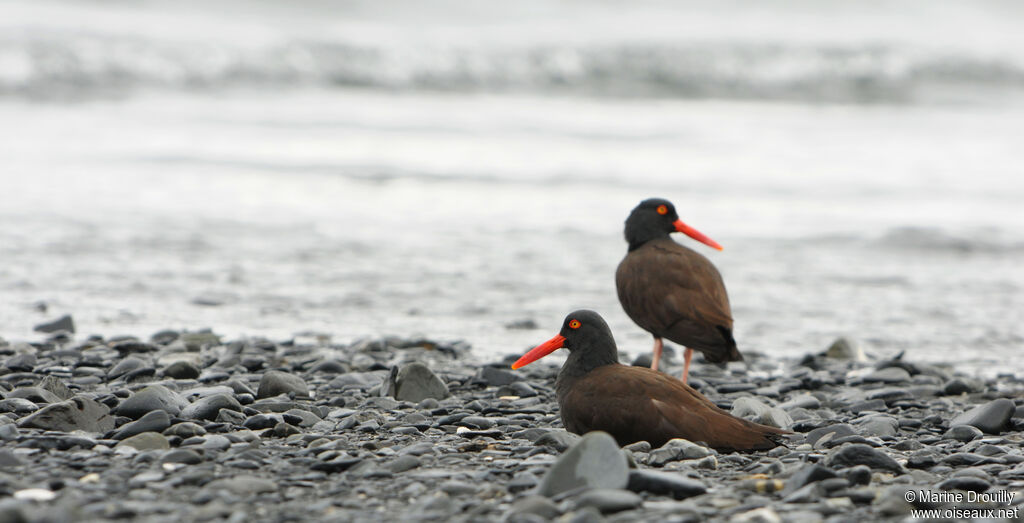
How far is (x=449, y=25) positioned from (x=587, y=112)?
771 centimetres

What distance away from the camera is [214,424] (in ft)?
13.5

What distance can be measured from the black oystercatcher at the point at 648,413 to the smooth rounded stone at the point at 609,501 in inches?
35.0

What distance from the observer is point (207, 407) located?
13.7 feet

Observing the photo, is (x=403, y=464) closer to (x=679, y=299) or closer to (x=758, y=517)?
(x=758, y=517)

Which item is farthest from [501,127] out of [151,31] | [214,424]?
[214,424]

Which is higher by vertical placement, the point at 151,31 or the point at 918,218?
the point at 151,31

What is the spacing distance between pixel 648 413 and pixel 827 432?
860 millimetres

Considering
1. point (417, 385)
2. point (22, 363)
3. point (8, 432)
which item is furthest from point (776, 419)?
point (22, 363)

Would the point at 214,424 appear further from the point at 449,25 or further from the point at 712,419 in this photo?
the point at 449,25

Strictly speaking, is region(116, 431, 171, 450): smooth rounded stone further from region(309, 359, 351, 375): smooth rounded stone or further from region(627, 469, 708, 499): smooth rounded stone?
region(309, 359, 351, 375): smooth rounded stone

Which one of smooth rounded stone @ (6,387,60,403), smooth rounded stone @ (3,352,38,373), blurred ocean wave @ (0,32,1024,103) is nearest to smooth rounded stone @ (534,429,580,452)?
smooth rounded stone @ (6,387,60,403)

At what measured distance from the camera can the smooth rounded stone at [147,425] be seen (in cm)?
382

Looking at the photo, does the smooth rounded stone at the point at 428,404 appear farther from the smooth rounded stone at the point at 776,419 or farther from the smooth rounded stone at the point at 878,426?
the smooth rounded stone at the point at 878,426

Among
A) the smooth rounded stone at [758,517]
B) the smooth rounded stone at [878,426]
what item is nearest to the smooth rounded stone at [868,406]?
the smooth rounded stone at [878,426]
